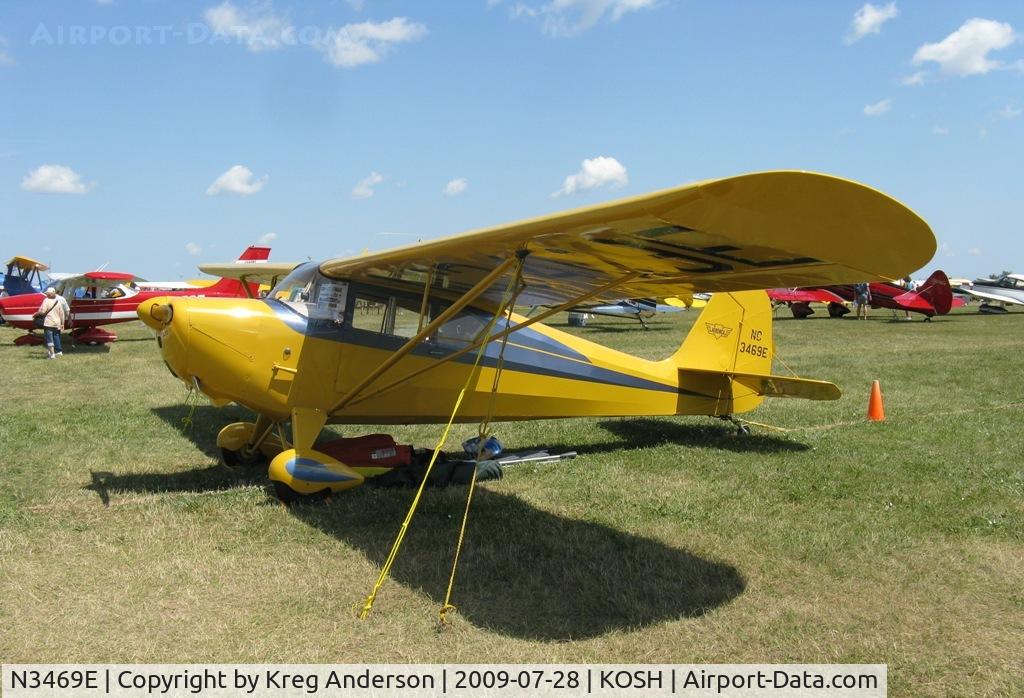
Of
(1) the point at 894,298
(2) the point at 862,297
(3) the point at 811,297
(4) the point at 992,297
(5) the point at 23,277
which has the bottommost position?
(5) the point at 23,277

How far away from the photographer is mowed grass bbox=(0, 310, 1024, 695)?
3.87 meters

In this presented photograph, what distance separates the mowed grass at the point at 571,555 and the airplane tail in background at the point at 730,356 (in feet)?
1.93

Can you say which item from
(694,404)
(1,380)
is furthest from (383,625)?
(1,380)

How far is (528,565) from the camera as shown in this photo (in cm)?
489

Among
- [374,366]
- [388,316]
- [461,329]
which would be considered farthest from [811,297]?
[374,366]

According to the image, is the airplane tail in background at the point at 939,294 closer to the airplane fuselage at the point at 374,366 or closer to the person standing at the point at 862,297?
the person standing at the point at 862,297

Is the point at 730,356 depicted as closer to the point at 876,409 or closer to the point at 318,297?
the point at 876,409

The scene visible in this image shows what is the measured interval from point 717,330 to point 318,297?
4773 millimetres

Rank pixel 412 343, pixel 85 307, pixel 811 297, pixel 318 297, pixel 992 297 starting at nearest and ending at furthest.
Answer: pixel 412 343 → pixel 318 297 → pixel 85 307 → pixel 811 297 → pixel 992 297

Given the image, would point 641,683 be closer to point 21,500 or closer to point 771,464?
point 771,464

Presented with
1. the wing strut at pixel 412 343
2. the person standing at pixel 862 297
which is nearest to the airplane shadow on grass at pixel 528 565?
the wing strut at pixel 412 343

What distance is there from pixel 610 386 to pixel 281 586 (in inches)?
173

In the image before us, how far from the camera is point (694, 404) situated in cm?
867

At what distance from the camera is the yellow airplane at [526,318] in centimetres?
323
